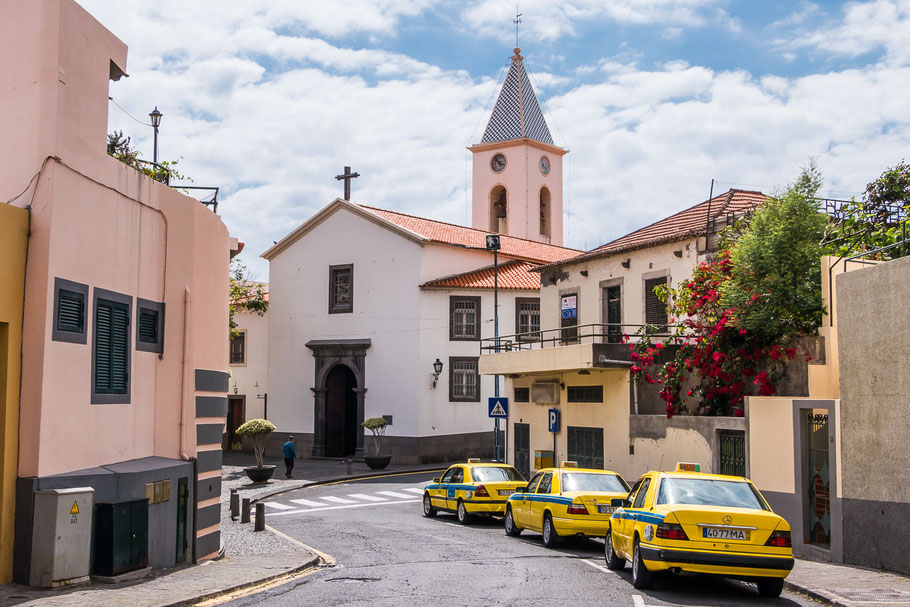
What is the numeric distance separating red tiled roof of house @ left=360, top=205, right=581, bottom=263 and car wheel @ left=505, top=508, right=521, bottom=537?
23.3 metres

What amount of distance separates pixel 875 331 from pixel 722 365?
5994 mm

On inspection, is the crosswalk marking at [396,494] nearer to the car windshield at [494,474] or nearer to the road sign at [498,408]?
the road sign at [498,408]

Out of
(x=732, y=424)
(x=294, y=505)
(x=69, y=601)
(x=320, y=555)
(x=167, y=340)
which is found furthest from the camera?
(x=294, y=505)

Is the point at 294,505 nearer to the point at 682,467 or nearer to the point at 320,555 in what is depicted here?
the point at 320,555

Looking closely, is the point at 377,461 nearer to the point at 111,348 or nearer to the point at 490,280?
the point at 490,280

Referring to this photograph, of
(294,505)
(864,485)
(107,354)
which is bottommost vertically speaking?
(294,505)

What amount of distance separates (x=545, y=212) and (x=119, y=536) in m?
50.3

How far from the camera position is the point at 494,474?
71.5 feet

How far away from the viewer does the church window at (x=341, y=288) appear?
4259 cm

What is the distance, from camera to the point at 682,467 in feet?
44.5

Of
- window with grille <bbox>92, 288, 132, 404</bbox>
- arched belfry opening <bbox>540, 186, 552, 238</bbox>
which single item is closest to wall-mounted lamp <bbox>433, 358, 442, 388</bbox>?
arched belfry opening <bbox>540, 186, 552, 238</bbox>

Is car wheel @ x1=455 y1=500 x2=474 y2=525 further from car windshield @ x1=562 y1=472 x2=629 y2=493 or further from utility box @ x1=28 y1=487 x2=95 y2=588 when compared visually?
utility box @ x1=28 y1=487 x2=95 y2=588

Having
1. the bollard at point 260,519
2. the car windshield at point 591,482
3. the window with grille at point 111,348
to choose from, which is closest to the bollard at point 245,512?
the bollard at point 260,519

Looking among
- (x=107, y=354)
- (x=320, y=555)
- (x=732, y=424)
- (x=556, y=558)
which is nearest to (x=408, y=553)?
(x=320, y=555)
